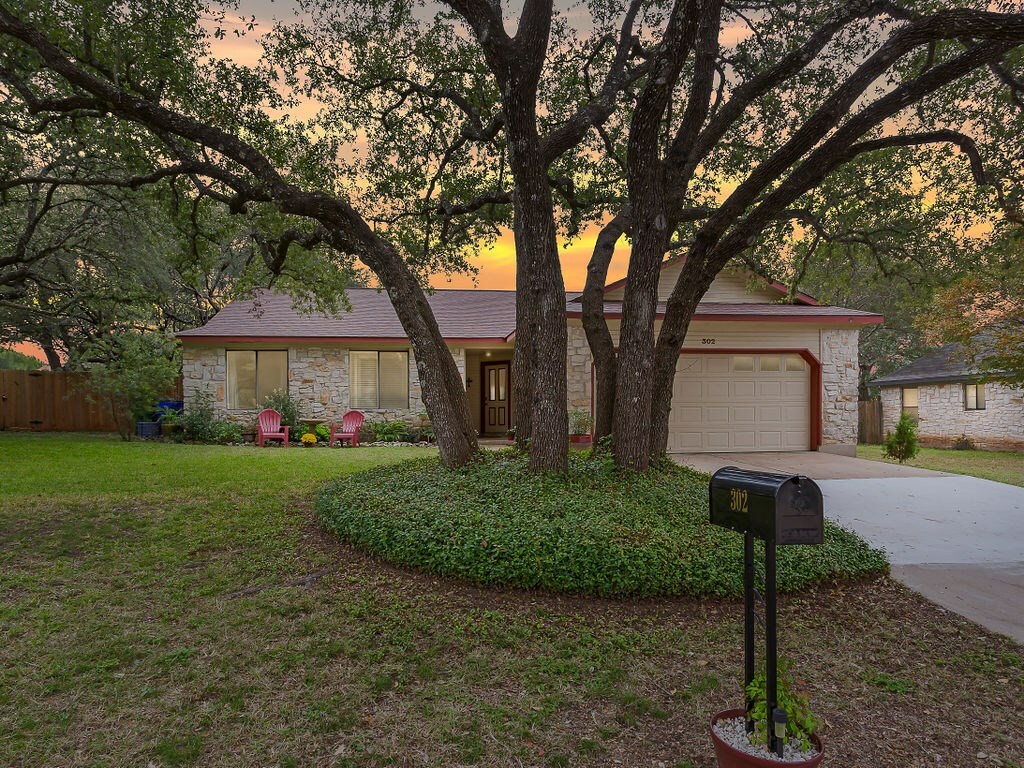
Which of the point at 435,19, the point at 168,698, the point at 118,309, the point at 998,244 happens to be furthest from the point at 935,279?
the point at 118,309

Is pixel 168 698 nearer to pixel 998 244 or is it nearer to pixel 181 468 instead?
pixel 181 468

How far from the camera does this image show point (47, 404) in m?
16.2

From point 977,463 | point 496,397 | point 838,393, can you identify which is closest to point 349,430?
point 496,397

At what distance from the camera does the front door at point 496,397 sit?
49.9ft

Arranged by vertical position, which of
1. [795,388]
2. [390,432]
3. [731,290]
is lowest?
[390,432]

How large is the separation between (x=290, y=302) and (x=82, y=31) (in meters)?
10.1

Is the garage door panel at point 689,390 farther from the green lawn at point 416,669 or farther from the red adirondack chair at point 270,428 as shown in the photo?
the red adirondack chair at point 270,428

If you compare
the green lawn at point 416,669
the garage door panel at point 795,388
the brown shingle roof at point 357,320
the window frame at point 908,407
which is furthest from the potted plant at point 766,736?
the window frame at point 908,407

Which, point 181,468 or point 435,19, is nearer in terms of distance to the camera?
point 435,19

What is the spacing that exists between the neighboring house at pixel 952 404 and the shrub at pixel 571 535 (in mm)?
12404

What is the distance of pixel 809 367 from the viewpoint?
11828 millimetres

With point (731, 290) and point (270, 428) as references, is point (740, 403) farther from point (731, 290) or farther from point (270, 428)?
point (270, 428)

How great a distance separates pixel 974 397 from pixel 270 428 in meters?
18.5

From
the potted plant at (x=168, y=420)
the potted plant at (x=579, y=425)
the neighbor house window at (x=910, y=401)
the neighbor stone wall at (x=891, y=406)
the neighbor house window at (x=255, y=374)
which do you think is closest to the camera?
the potted plant at (x=579, y=425)
